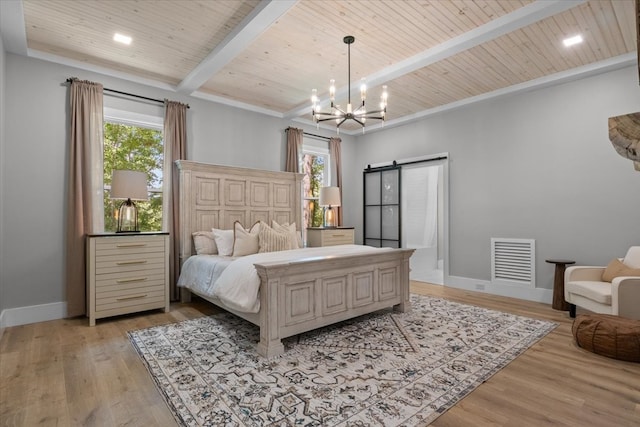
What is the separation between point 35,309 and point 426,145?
5.92 meters

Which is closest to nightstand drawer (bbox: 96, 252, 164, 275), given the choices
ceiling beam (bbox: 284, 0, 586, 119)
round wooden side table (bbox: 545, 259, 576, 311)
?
ceiling beam (bbox: 284, 0, 586, 119)

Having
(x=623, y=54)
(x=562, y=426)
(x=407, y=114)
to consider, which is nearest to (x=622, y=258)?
(x=623, y=54)

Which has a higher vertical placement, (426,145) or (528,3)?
(528,3)

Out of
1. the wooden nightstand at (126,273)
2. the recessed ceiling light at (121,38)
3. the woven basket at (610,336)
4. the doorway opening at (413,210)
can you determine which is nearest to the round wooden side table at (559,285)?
the woven basket at (610,336)

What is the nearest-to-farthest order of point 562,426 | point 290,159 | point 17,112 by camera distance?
point 562,426, point 17,112, point 290,159

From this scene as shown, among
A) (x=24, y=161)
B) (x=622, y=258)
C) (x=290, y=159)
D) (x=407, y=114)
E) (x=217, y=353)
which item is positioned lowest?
(x=217, y=353)

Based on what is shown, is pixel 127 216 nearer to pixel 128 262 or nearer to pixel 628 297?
pixel 128 262

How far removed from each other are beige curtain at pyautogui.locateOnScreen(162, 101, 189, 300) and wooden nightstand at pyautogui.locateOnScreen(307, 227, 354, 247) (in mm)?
2269

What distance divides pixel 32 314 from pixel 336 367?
135 inches

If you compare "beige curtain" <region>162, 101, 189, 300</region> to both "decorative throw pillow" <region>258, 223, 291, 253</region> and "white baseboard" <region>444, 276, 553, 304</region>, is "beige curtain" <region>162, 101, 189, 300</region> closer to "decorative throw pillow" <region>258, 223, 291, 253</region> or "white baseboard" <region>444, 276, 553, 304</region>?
"decorative throw pillow" <region>258, 223, 291, 253</region>

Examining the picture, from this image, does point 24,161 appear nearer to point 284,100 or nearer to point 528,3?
point 284,100

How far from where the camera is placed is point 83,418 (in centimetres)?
183

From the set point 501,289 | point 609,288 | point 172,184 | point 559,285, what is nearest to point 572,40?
point 609,288

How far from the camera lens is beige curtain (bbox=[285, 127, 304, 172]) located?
576 centimetres
